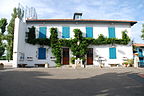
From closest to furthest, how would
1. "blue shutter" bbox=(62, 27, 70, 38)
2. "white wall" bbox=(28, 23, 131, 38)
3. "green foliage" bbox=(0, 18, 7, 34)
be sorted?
"blue shutter" bbox=(62, 27, 70, 38) < "white wall" bbox=(28, 23, 131, 38) < "green foliage" bbox=(0, 18, 7, 34)

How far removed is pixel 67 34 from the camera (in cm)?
1639

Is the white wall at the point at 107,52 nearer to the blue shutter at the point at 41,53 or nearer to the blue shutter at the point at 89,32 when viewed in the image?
the blue shutter at the point at 89,32

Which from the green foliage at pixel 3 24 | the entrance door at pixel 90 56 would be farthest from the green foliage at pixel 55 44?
the green foliage at pixel 3 24

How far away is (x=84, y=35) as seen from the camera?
1642 centimetres

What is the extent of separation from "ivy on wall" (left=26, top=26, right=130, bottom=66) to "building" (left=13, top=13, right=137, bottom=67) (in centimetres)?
48

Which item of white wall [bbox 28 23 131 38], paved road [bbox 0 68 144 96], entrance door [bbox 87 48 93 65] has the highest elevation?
white wall [bbox 28 23 131 38]

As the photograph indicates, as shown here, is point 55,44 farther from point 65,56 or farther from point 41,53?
point 41,53

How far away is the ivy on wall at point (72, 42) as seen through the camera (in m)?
15.7

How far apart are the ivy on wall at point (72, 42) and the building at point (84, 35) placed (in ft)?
1.57

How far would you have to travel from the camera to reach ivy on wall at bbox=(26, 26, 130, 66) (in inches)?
619

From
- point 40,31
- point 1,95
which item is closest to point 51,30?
point 40,31

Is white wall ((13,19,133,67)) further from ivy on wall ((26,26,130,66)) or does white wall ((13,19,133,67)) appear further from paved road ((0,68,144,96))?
paved road ((0,68,144,96))

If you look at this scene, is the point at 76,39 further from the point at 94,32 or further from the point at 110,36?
the point at 110,36

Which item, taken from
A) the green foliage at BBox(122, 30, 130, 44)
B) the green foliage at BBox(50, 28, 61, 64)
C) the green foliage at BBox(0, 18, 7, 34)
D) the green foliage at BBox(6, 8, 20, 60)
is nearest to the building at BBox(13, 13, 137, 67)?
the green foliage at BBox(122, 30, 130, 44)
